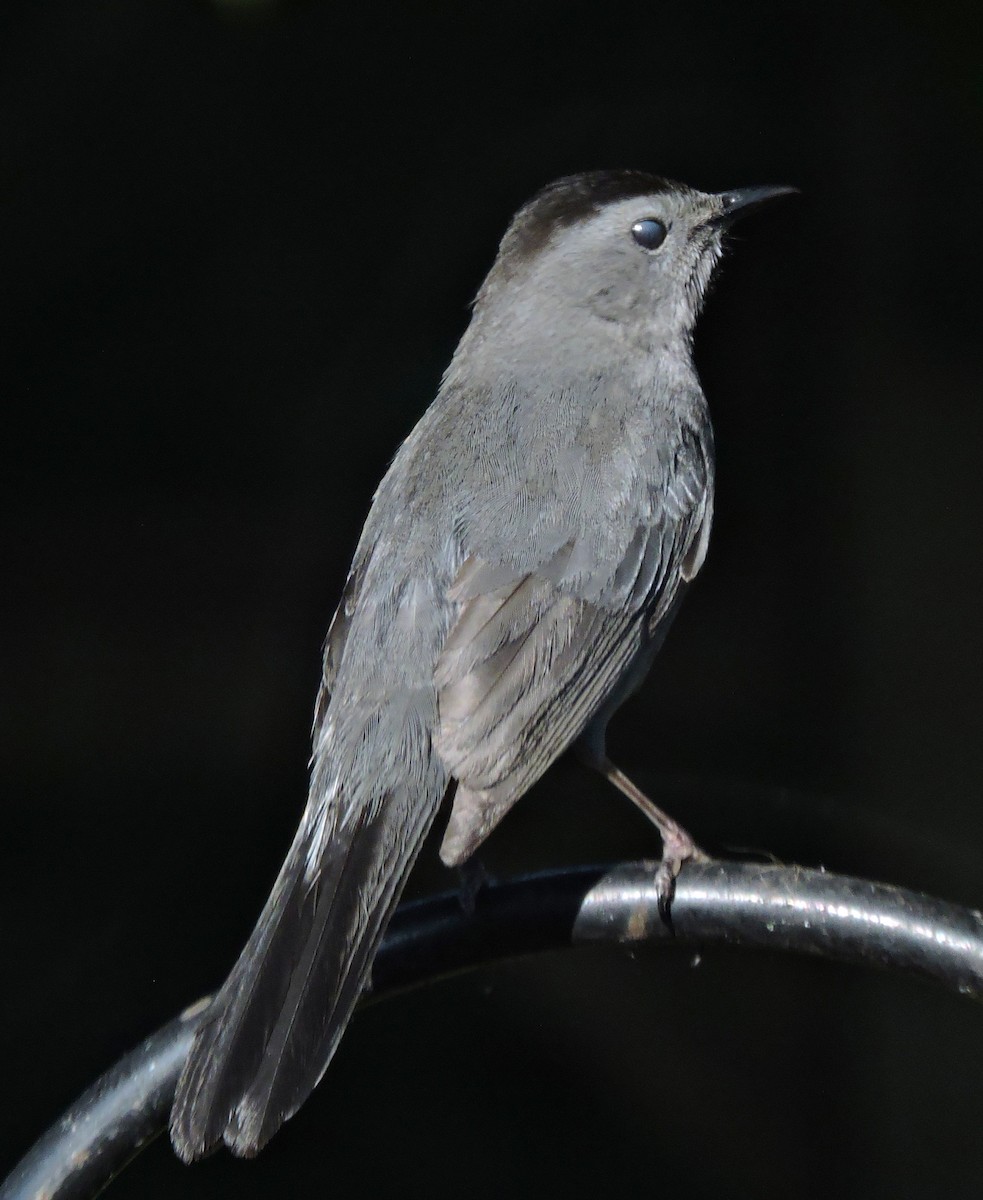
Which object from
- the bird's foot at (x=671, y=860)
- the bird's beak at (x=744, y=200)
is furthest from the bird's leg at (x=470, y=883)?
the bird's beak at (x=744, y=200)

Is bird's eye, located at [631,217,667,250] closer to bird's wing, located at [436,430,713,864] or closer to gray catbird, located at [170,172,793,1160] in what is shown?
gray catbird, located at [170,172,793,1160]

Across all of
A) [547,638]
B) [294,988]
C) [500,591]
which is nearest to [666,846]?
[547,638]

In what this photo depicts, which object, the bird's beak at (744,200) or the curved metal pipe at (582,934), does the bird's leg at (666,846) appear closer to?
the curved metal pipe at (582,934)

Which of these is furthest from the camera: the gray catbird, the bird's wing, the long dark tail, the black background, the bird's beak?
the black background

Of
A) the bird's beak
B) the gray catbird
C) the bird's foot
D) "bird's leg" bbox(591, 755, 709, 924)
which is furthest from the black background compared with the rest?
the bird's foot

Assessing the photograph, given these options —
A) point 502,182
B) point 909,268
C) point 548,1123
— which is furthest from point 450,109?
point 548,1123

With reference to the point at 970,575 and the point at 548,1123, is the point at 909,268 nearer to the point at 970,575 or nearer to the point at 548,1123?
the point at 970,575
